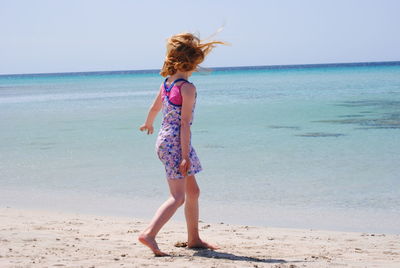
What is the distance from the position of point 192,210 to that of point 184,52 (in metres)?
1.12

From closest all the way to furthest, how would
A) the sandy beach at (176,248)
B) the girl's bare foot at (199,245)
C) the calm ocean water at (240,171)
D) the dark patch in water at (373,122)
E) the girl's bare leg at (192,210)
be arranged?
the sandy beach at (176,248) < the girl's bare leg at (192,210) < the girl's bare foot at (199,245) < the calm ocean water at (240,171) < the dark patch in water at (373,122)

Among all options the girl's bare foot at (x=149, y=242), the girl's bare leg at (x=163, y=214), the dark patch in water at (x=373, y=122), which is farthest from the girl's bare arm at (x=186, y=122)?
the dark patch in water at (x=373, y=122)

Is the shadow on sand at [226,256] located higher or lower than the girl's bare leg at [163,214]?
lower

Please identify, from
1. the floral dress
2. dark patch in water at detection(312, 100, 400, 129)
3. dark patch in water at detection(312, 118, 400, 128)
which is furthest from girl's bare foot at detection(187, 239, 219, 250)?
dark patch in water at detection(312, 118, 400, 128)

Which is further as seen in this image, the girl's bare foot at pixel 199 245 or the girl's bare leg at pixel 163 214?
the girl's bare foot at pixel 199 245

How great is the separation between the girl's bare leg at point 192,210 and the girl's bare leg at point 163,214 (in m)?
0.15

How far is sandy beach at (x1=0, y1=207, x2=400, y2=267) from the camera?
388 centimetres

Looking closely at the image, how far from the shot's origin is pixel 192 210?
4262 mm

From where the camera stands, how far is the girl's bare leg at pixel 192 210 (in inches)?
165

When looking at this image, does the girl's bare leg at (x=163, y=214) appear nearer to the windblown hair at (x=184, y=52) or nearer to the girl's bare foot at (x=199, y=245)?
the girl's bare foot at (x=199, y=245)

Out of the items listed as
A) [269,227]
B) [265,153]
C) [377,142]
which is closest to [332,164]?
[265,153]

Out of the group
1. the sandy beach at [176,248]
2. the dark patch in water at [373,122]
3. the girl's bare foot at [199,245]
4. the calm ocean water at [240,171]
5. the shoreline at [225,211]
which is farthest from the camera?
the dark patch in water at [373,122]

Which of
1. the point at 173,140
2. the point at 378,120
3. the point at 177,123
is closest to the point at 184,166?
the point at 173,140

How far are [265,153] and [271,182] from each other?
2360mm
